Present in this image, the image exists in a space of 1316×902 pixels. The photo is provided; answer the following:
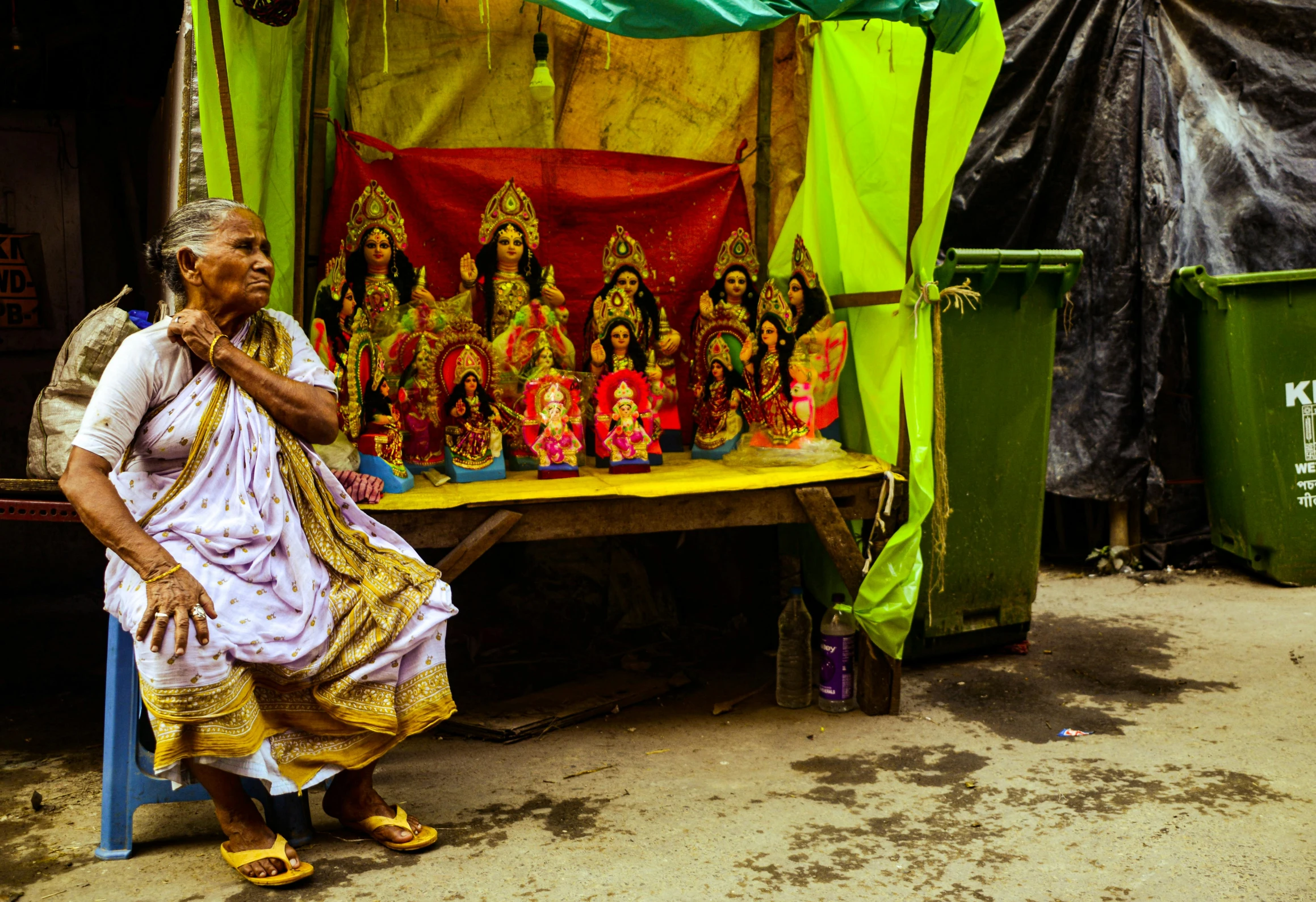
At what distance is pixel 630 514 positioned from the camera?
339cm

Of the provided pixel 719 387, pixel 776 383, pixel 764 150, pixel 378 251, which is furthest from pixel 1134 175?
pixel 378 251

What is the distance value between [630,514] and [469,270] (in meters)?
1.21

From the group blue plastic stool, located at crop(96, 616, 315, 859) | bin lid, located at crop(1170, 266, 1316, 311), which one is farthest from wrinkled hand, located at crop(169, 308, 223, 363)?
bin lid, located at crop(1170, 266, 1316, 311)

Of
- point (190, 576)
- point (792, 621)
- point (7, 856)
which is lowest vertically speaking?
point (7, 856)

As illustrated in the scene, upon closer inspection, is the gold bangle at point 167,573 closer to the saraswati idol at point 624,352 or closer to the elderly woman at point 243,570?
the elderly woman at point 243,570

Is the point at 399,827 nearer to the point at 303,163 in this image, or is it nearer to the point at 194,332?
the point at 194,332

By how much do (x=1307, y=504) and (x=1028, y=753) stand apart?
2807 mm

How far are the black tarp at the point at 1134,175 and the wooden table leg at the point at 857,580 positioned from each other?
2306 millimetres

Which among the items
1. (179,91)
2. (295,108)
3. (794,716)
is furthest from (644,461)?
(179,91)

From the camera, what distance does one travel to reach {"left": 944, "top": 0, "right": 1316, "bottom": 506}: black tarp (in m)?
5.39

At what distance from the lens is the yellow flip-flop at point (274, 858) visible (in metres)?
2.49

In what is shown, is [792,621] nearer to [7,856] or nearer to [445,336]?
[445,336]

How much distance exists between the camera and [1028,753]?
334cm

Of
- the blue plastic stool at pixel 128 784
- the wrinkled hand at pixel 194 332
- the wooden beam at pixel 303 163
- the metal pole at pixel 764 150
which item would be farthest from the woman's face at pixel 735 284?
the blue plastic stool at pixel 128 784
